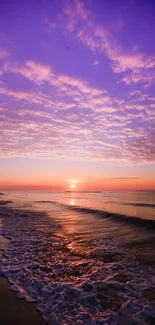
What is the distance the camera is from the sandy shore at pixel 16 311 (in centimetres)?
475

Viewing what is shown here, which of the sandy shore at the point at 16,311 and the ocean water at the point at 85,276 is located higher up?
the sandy shore at the point at 16,311

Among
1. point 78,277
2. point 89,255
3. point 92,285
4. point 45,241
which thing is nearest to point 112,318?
point 92,285

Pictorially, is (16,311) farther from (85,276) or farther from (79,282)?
(85,276)

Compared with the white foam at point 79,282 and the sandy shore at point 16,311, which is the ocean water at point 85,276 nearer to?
the white foam at point 79,282

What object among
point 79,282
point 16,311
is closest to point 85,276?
point 79,282

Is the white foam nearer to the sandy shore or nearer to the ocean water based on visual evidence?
the ocean water

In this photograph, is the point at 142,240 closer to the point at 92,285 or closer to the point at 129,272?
the point at 129,272

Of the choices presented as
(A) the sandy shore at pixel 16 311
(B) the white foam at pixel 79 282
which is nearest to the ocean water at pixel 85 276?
(B) the white foam at pixel 79 282

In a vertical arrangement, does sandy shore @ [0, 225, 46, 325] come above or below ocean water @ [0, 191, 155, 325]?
above

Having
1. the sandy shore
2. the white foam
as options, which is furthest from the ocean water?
the sandy shore

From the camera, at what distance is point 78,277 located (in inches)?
296

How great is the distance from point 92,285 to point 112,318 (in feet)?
6.13

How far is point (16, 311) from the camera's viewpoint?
513 centimetres

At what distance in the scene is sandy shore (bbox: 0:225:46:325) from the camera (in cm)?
475
